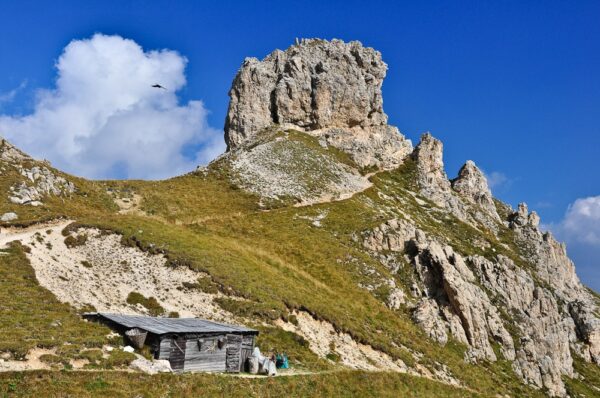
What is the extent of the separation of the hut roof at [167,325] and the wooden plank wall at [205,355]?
0.64m

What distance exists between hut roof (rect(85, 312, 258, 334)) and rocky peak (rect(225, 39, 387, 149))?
9120 centimetres

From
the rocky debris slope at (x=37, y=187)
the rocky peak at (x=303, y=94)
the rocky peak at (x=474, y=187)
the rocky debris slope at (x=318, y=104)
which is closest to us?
the rocky debris slope at (x=37, y=187)

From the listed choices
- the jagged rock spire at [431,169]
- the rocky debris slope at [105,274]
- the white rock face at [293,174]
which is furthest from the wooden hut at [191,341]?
the jagged rock spire at [431,169]

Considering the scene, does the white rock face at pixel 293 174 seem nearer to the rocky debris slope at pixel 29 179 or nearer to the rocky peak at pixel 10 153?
the rocky debris slope at pixel 29 179

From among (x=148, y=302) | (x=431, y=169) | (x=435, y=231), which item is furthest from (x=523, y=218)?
(x=148, y=302)

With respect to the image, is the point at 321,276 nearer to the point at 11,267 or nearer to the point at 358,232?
the point at 358,232

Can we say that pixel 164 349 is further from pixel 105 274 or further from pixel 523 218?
pixel 523 218

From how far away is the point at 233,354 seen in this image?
32.4 m

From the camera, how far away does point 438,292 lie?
65.4 metres

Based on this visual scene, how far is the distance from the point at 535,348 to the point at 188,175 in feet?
217

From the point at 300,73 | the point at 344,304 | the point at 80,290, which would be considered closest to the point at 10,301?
the point at 80,290

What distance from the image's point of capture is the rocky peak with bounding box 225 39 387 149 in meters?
127

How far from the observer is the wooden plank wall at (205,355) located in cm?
2997

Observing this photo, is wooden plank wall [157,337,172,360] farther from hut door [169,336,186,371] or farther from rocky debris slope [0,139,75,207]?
rocky debris slope [0,139,75,207]
